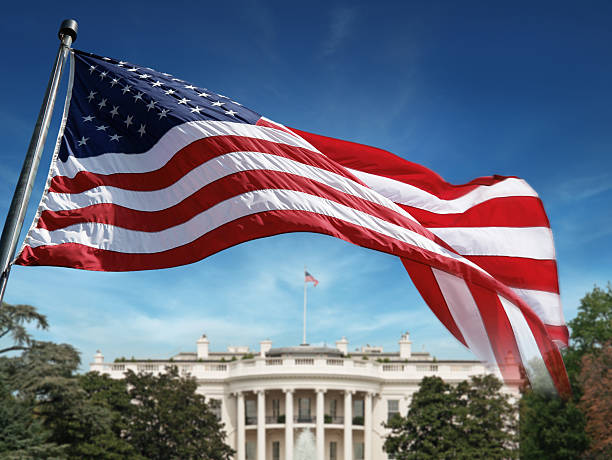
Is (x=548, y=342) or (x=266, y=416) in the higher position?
(x=548, y=342)

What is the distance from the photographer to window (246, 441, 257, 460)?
55438 mm

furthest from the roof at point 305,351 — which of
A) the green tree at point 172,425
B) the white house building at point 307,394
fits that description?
the green tree at point 172,425

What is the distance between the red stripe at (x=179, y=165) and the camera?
6.58 metres

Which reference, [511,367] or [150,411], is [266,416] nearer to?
[150,411]

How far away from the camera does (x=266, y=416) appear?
56.0 metres

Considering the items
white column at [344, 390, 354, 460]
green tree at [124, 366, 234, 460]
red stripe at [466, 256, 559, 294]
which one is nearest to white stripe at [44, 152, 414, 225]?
red stripe at [466, 256, 559, 294]

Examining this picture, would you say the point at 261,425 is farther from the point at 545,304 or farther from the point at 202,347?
the point at 545,304

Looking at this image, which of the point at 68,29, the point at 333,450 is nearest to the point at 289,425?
the point at 333,450

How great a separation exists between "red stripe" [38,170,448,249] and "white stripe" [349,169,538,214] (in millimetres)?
1041

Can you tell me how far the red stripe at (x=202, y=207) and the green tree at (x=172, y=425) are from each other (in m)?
37.6

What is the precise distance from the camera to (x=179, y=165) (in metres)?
6.66

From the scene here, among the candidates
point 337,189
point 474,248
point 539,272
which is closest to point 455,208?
point 474,248

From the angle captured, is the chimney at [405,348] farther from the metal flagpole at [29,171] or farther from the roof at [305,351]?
the metal flagpole at [29,171]

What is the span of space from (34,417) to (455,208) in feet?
94.9
